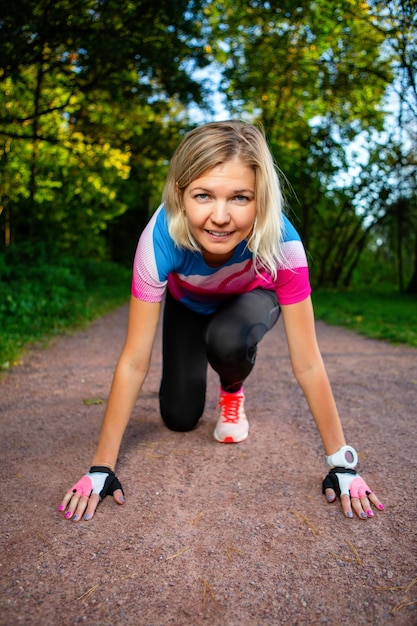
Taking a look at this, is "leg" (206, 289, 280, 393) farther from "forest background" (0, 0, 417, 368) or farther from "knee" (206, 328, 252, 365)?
"forest background" (0, 0, 417, 368)

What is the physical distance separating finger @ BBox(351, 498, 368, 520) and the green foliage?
2.95 metres

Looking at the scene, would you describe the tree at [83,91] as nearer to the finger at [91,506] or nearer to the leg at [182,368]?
the leg at [182,368]

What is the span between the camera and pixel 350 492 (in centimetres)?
208

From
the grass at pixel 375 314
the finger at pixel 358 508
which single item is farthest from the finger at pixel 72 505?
the grass at pixel 375 314

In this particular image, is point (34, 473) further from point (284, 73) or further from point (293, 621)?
point (284, 73)

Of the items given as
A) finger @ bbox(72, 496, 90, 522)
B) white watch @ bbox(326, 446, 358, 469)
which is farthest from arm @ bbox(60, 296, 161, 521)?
white watch @ bbox(326, 446, 358, 469)

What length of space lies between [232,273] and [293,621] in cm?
147

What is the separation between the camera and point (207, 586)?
62.6 inches

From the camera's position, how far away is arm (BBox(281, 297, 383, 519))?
2.15 m

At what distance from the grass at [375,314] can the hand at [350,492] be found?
381cm

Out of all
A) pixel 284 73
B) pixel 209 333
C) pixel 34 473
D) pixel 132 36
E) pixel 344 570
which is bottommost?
pixel 34 473

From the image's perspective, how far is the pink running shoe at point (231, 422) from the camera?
2764 mm

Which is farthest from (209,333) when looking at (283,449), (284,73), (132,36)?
(284,73)

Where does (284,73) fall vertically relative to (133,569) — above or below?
above
